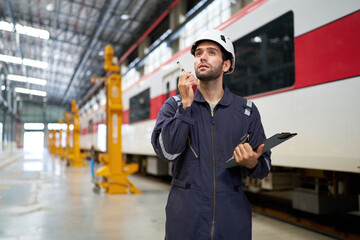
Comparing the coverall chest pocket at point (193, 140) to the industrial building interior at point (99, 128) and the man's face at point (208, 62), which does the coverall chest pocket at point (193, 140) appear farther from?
the industrial building interior at point (99, 128)

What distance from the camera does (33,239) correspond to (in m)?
3.79

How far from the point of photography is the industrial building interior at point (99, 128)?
14.3 ft

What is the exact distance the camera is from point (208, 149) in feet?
5.41

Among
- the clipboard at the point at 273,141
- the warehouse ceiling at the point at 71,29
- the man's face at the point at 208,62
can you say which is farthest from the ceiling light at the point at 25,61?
the clipboard at the point at 273,141

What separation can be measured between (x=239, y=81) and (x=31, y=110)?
1899 inches

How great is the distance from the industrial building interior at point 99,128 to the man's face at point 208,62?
186cm

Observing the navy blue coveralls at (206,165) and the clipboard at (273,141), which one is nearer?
the clipboard at (273,141)

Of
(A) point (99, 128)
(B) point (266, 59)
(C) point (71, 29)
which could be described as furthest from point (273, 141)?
(C) point (71, 29)

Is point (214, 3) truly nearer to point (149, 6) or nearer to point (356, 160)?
point (149, 6)

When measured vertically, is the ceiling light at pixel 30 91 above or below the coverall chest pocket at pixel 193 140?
above

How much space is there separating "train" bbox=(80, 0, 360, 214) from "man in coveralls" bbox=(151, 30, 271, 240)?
162cm

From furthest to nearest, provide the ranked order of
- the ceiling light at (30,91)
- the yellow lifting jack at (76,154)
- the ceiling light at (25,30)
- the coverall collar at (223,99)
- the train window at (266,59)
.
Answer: the ceiling light at (30,91) < the ceiling light at (25,30) < the yellow lifting jack at (76,154) < the train window at (266,59) < the coverall collar at (223,99)

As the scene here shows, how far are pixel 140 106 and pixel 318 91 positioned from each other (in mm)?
6228

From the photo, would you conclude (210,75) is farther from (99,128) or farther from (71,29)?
(71,29)
